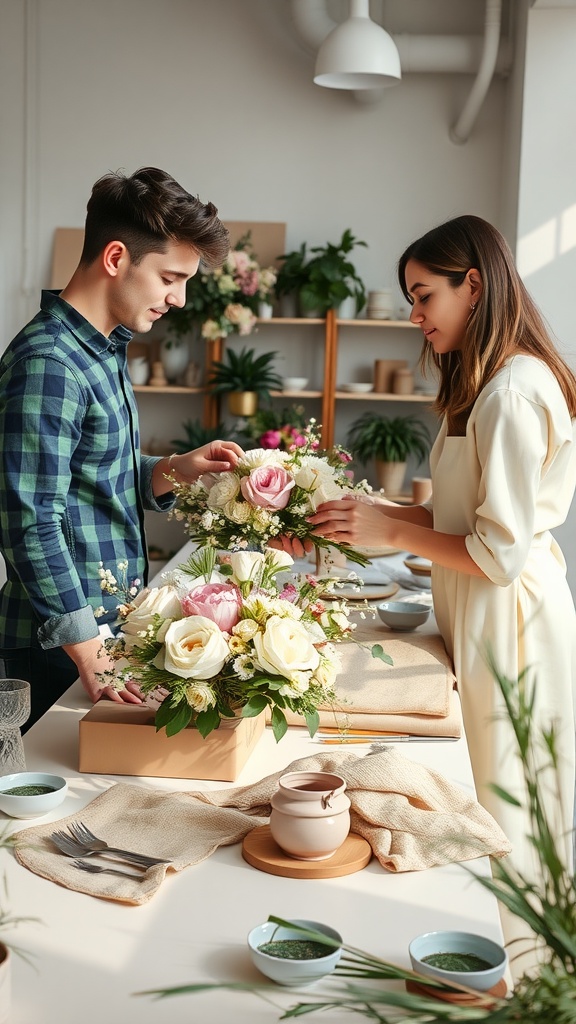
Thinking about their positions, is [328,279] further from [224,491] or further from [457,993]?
[457,993]

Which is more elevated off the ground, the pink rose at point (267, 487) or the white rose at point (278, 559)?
the pink rose at point (267, 487)

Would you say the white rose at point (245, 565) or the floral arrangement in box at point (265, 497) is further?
the floral arrangement in box at point (265, 497)

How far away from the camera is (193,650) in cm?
137

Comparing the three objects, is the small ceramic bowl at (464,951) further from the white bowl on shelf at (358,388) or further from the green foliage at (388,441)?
the white bowl on shelf at (358,388)

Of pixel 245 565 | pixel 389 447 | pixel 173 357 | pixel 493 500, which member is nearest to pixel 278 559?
pixel 245 565

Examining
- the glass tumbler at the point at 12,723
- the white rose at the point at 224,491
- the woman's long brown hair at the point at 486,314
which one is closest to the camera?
the glass tumbler at the point at 12,723

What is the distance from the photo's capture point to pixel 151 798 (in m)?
1.41

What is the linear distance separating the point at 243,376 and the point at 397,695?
12.6ft

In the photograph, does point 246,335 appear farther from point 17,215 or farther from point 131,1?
point 131,1

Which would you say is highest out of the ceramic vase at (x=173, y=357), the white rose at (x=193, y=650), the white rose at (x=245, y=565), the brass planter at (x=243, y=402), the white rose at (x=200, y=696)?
the ceramic vase at (x=173, y=357)

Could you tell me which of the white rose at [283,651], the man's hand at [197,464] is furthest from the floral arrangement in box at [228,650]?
the man's hand at [197,464]

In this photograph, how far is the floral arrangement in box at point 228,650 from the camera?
4.54 feet

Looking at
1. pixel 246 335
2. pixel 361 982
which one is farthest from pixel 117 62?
pixel 361 982

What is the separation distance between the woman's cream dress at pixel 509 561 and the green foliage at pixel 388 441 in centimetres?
304
